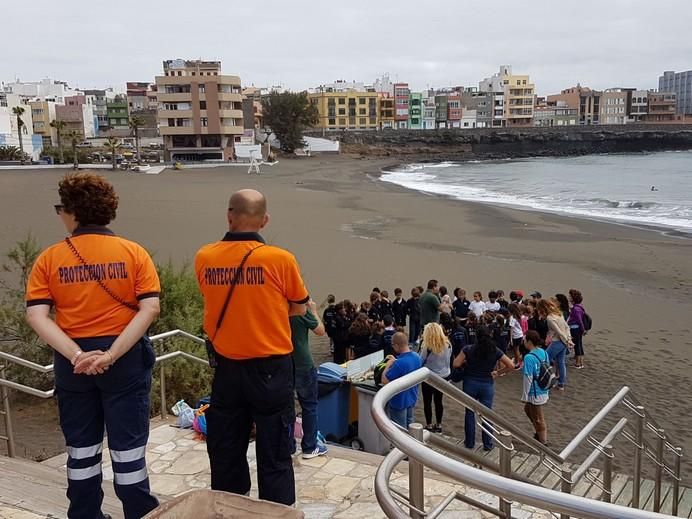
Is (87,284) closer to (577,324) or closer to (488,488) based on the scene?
(488,488)

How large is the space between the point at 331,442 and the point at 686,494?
3.28m

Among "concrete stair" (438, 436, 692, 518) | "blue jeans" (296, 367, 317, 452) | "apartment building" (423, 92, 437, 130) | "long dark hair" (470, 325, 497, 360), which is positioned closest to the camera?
"blue jeans" (296, 367, 317, 452)

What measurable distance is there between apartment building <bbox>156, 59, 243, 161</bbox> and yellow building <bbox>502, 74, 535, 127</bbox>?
8487cm

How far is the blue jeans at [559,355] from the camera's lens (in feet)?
28.0

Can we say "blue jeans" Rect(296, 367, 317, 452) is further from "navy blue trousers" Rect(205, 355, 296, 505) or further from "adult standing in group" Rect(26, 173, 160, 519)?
"adult standing in group" Rect(26, 173, 160, 519)

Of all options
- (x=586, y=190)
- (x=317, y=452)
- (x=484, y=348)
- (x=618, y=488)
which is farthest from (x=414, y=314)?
(x=586, y=190)

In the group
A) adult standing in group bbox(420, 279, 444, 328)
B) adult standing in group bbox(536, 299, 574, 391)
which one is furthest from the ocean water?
adult standing in group bbox(536, 299, 574, 391)

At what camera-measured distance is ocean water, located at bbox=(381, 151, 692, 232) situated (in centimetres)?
3175

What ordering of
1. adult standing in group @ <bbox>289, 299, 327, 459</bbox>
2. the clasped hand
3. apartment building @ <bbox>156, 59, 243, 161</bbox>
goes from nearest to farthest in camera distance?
the clasped hand < adult standing in group @ <bbox>289, 299, 327, 459</bbox> < apartment building @ <bbox>156, 59, 243, 161</bbox>

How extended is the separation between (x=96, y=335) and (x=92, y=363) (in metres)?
0.18

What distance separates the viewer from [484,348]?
661cm

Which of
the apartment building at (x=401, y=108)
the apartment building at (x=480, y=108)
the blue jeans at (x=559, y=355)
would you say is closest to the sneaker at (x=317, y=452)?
the blue jeans at (x=559, y=355)

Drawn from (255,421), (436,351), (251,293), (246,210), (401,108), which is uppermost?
(401,108)

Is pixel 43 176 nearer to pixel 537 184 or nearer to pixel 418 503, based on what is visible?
pixel 537 184
